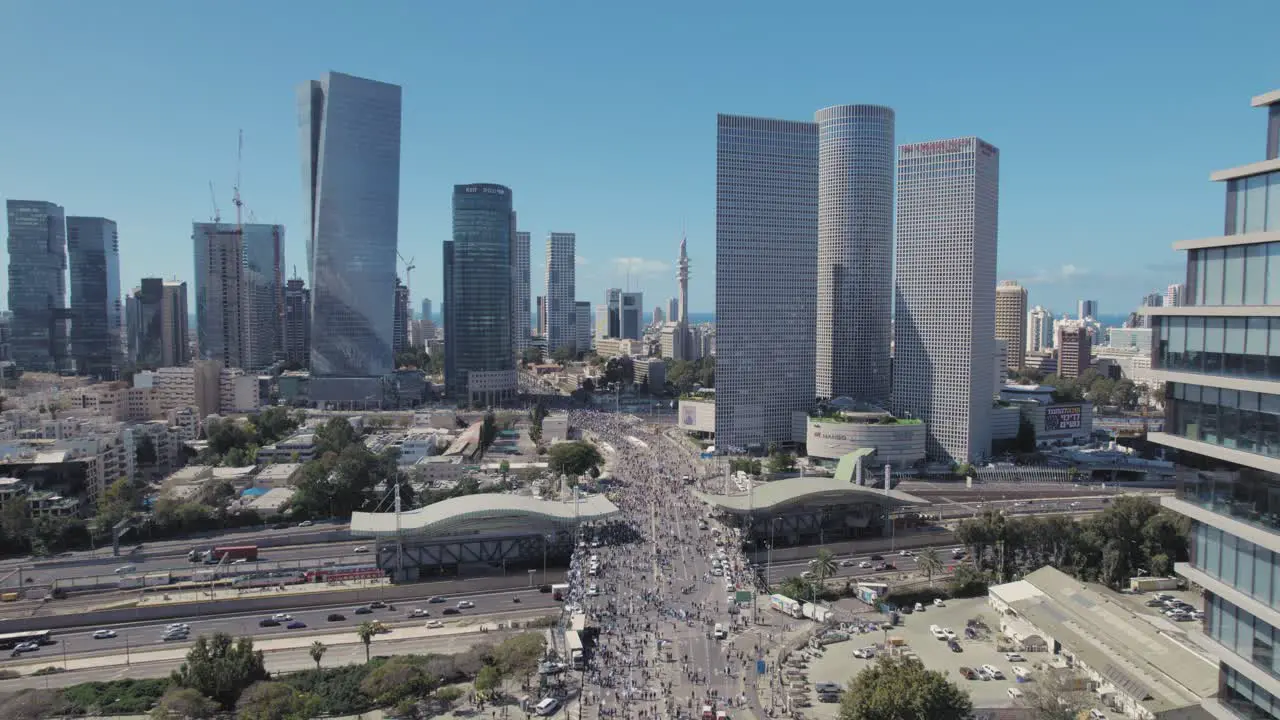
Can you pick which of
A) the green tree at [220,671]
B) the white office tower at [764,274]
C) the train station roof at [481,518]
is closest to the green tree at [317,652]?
the green tree at [220,671]

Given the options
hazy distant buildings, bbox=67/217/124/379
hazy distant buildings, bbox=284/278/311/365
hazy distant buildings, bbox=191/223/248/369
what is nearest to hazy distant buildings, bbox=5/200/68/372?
hazy distant buildings, bbox=67/217/124/379

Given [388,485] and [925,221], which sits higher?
[925,221]

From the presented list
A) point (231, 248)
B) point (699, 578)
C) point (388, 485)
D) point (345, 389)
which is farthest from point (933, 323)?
point (231, 248)

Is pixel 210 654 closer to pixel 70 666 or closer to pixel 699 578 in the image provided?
pixel 70 666

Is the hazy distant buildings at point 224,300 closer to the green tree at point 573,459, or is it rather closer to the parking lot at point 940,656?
the green tree at point 573,459

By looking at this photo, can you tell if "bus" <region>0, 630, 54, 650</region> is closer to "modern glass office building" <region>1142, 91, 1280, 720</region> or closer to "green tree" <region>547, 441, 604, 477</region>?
"green tree" <region>547, 441, 604, 477</region>

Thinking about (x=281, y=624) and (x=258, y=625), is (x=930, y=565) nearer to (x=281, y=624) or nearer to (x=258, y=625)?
(x=281, y=624)

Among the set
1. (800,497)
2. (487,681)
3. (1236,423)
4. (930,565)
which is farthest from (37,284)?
(1236,423)
